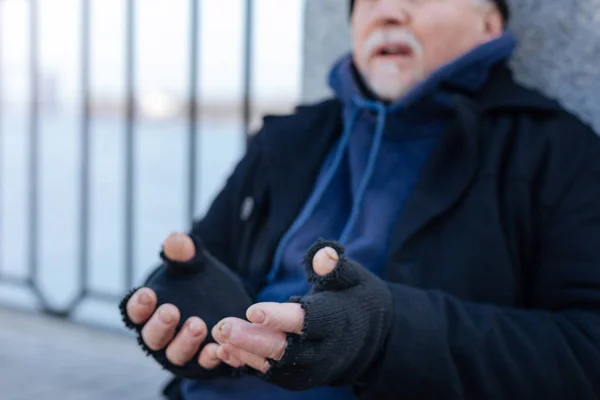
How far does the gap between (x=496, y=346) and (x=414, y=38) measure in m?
0.65

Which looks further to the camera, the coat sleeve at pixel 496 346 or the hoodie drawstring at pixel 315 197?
the hoodie drawstring at pixel 315 197

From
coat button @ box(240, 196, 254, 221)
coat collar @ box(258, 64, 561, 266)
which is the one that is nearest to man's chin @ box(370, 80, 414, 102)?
coat collar @ box(258, 64, 561, 266)

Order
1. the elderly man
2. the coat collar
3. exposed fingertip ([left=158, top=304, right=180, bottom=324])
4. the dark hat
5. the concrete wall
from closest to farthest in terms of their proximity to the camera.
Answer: the elderly man
exposed fingertip ([left=158, top=304, right=180, bottom=324])
the coat collar
the dark hat
the concrete wall

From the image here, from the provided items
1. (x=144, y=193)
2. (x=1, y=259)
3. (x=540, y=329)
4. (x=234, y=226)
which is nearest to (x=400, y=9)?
(x=234, y=226)

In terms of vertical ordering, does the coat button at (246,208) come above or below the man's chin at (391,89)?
below

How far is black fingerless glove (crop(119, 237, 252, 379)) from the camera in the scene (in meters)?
1.20

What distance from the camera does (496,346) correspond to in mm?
1101

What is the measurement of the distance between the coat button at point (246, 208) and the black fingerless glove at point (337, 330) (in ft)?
1.75

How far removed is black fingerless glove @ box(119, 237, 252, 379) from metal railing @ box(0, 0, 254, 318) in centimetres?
164

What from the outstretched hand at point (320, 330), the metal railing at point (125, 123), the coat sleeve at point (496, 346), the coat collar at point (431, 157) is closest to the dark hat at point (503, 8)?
the coat collar at point (431, 157)

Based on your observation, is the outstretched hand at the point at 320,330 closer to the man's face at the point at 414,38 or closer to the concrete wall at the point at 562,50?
the man's face at the point at 414,38

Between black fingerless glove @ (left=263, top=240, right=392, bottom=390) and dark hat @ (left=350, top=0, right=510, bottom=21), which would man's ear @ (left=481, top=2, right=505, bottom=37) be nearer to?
dark hat @ (left=350, top=0, right=510, bottom=21)

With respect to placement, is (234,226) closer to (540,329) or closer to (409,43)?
(409,43)

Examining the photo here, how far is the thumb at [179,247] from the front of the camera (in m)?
1.16
